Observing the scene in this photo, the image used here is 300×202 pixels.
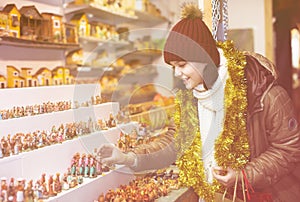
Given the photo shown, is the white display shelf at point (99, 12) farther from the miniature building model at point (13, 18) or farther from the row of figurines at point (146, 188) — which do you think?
the row of figurines at point (146, 188)

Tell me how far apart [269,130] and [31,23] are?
Result: 1.04 meters

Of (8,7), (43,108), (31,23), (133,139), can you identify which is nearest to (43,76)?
(31,23)

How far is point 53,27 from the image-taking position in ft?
6.27

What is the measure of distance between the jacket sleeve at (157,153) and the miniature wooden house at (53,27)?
0.78 metres

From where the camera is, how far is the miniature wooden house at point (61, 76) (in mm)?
1845

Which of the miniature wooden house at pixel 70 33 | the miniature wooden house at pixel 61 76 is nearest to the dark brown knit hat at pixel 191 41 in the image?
the miniature wooden house at pixel 61 76

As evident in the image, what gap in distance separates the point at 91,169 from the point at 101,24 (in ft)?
4.99

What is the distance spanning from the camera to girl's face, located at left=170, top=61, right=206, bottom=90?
120 centimetres

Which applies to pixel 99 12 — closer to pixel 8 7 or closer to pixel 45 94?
pixel 8 7

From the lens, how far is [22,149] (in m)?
1.20

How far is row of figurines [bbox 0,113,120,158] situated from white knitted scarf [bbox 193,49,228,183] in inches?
13.4

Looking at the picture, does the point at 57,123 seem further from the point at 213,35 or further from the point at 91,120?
the point at 213,35

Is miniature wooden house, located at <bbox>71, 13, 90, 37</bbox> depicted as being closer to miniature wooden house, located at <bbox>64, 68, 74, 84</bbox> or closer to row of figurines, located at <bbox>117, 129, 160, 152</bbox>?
miniature wooden house, located at <bbox>64, 68, 74, 84</bbox>

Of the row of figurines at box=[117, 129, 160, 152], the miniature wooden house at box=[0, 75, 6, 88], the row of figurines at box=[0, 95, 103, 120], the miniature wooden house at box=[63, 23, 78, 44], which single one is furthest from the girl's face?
the miniature wooden house at box=[63, 23, 78, 44]
